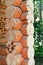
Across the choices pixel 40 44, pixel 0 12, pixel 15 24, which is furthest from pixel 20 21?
pixel 40 44

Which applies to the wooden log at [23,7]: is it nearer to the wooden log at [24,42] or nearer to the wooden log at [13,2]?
the wooden log at [13,2]

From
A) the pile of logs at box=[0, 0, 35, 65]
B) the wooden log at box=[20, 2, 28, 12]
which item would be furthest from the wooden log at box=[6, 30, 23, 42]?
the wooden log at box=[20, 2, 28, 12]

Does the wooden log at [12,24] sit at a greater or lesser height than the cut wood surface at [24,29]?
greater

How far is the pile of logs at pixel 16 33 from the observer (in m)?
2.47

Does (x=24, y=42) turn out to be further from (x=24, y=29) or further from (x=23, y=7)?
(x=23, y=7)

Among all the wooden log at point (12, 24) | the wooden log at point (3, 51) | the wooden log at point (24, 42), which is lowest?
the wooden log at point (3, 51)

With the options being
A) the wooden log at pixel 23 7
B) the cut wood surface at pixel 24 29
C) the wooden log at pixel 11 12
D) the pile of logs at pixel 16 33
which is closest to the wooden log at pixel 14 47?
the pile of logs at pixel 16 33

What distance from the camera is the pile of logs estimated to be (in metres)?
2.47

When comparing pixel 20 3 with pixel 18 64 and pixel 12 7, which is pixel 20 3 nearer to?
pixel 12 7

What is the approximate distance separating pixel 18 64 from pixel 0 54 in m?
0.27

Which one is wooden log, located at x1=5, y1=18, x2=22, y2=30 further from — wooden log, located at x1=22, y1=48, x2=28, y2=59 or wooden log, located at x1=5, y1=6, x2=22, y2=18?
wooden log, located at x1=22, y1=48, x2=28, y2=59

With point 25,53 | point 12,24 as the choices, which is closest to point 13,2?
point 12,24

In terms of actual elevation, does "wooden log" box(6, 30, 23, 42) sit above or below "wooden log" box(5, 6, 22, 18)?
below

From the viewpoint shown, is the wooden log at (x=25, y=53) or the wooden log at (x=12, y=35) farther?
the wooden log at (x=25, y=53)
